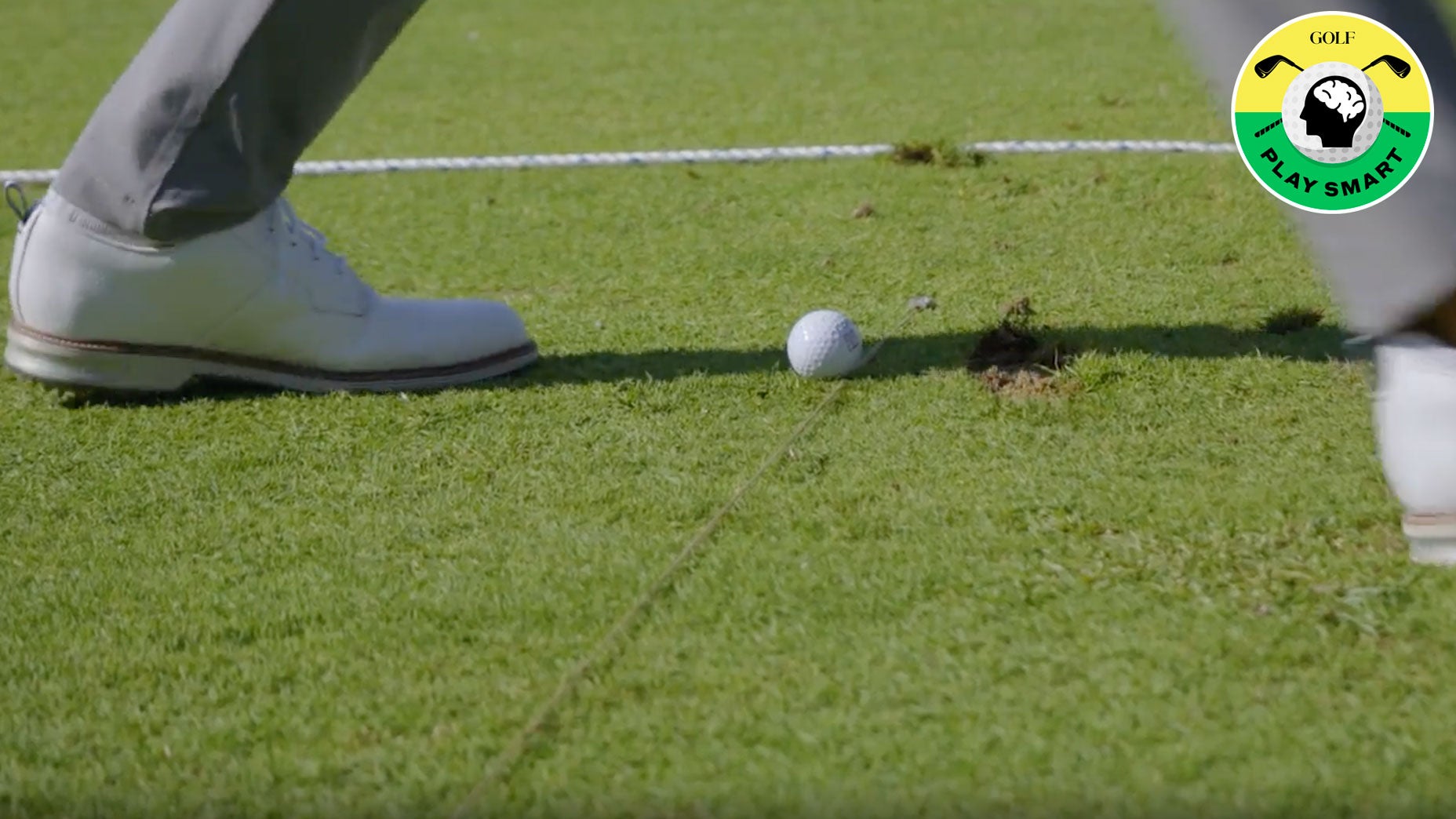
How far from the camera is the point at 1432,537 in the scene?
1.61 m

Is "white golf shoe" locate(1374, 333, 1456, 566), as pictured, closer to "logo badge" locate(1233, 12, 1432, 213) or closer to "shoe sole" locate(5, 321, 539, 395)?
"logo badge" locate(1233, 12, 1432, 213)

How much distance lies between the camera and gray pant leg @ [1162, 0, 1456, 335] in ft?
5.04

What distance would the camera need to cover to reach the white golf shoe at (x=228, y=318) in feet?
7.30

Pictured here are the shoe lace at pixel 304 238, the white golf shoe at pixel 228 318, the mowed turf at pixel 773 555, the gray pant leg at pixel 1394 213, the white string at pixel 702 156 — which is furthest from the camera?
the white string at pixel 702 156

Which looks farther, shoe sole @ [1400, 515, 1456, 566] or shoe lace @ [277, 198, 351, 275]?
shoe lace @ [277, 198, 351, 275]

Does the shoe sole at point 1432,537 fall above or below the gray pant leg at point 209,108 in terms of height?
above

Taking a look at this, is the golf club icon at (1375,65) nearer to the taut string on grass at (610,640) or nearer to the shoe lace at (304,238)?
the taut string on grass at (610,640)

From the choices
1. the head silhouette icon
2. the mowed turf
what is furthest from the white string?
the head silhouette icon

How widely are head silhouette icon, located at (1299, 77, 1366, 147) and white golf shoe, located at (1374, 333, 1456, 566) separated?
0.52 meters

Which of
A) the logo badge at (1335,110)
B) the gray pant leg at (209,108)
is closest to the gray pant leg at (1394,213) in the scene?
the logo badge at (1335,110)

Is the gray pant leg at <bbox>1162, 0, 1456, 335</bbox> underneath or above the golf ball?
above

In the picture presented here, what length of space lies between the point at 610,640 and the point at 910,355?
1.03m

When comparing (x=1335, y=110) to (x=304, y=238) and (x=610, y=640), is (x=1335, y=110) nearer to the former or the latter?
(x=610, y=640)

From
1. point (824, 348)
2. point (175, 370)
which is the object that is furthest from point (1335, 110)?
point (175, 370)
